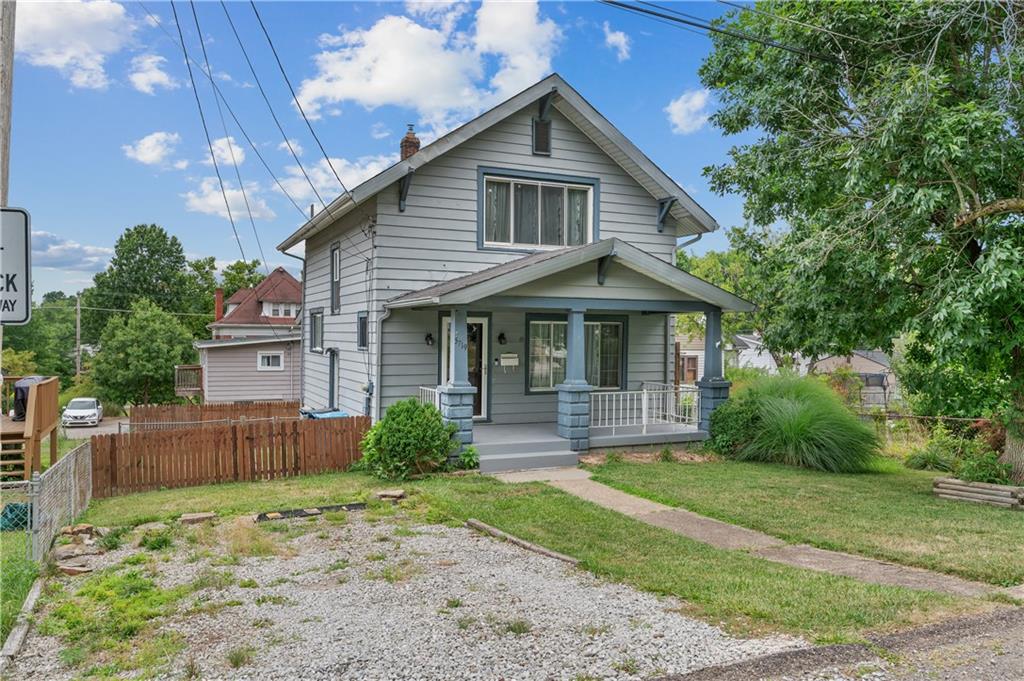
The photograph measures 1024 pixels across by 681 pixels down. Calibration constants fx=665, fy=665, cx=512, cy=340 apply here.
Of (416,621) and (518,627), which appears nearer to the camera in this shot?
(518,627)

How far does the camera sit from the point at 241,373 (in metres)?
27.8

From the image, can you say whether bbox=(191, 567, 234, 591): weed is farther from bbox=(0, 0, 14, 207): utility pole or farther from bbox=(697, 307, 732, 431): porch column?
bbox=(697, 307, 732, 431): porch column

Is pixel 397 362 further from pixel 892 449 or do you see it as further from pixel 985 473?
pixel 892 449

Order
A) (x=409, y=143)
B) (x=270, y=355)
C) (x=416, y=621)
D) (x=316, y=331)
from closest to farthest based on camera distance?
1. (x=416, y=621)
2. (x=409, y=143)
3. (x=316, y=331)
4. (x=270, y=355)

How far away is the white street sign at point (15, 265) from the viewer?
408 centimetres

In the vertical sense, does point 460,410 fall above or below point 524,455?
above

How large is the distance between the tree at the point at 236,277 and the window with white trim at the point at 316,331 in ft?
141

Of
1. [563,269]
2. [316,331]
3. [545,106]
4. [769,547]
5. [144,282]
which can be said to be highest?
[144,282]

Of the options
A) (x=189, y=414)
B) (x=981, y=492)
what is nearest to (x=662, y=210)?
(x=981, y=492)

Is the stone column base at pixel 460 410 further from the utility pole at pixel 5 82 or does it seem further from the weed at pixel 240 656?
the utility pole at pixel 5 82

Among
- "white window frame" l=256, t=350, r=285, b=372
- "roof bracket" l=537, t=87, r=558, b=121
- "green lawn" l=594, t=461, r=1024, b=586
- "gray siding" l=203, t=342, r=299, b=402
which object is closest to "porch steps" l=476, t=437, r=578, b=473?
"green lawn" l=594, t=461, r=1024, b=586

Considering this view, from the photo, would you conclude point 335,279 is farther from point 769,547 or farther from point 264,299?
point 264,299

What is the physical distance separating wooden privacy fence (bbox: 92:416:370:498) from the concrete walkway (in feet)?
13.9

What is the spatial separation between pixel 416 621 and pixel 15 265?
11.7 feet
